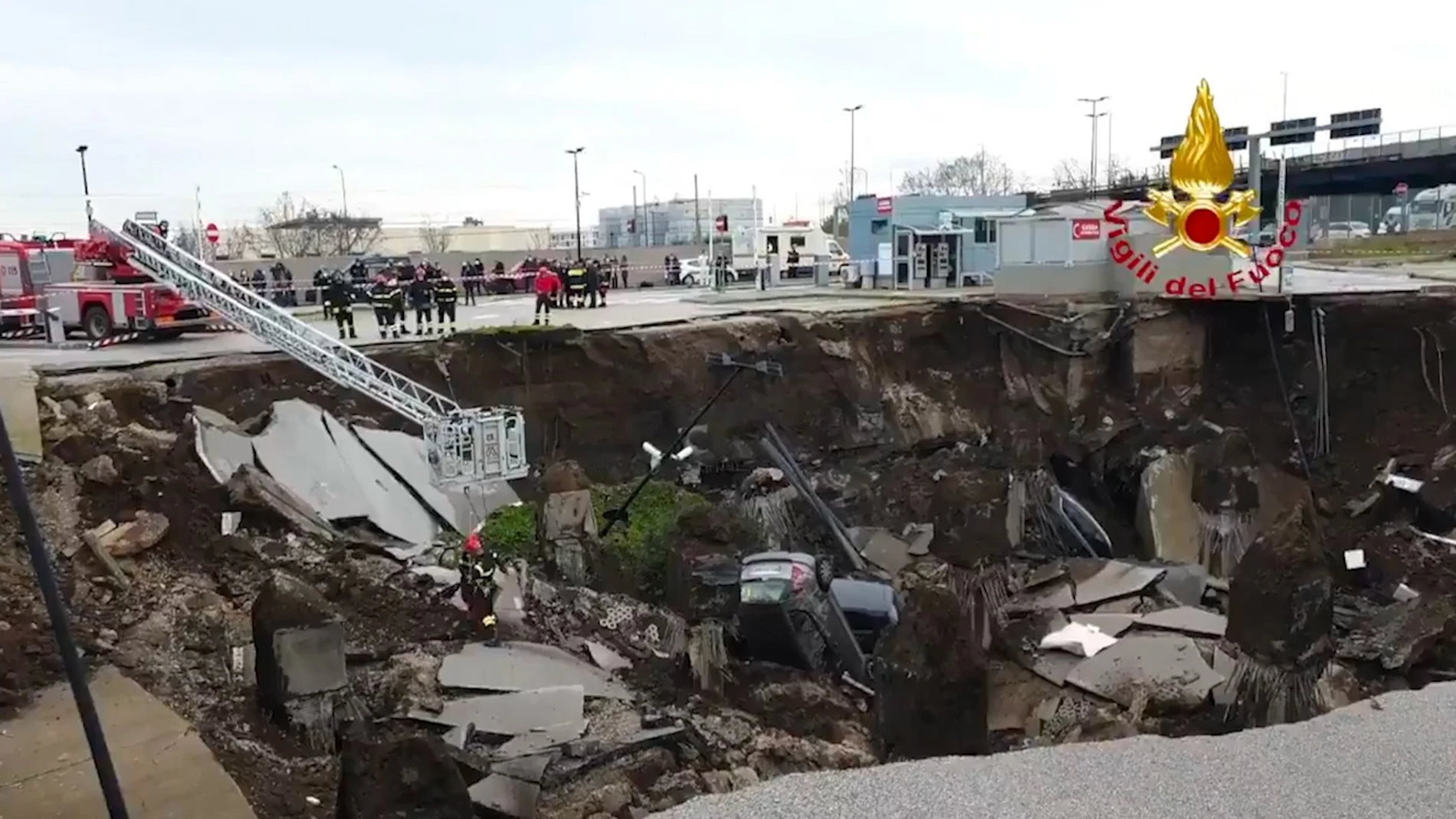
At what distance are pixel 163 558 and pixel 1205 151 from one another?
1769 centimetres

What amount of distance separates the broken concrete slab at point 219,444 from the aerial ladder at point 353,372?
152 centimetres

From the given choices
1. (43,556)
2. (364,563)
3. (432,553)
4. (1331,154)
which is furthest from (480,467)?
(1331,154)

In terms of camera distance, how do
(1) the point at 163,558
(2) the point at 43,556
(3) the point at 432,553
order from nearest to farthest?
(2) the point at 43,556 → (1) the point at 163,558 → (3) the point at 432,553

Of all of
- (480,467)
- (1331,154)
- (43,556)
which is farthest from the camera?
(1331,154)

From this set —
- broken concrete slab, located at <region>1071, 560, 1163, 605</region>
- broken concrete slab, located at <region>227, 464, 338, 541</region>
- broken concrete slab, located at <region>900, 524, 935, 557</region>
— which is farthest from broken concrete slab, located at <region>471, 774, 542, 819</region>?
broken concrete slab, located at <region>900, 524, 935, 557</region>

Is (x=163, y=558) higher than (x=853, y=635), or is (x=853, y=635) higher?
(x=163, y=558)

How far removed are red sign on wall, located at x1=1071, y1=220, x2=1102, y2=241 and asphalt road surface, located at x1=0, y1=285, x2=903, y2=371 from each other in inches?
145

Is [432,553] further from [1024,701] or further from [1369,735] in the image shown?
[1369,735]

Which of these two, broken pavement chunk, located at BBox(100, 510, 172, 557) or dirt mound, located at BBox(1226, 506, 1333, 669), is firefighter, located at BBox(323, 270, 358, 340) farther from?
dirt mound, located at BBox(1226, 506, 1333, 669)

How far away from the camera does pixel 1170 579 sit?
586 inches

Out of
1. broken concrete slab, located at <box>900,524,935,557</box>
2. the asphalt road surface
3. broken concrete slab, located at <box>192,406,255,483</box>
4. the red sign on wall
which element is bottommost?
broken concrete slab, located at <box>900,524,935,557</box>

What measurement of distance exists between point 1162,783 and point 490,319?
57.6 ft

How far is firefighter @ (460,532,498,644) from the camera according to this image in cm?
1062

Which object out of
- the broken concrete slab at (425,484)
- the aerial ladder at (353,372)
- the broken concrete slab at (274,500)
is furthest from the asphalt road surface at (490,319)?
the broken concrete slab at (274,500)
